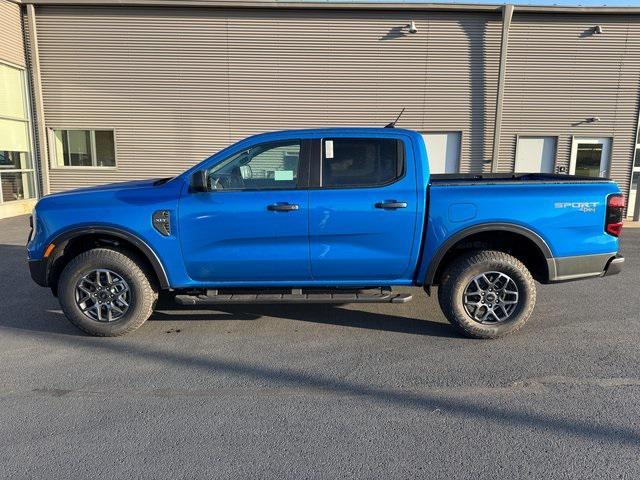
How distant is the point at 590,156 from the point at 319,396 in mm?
12415

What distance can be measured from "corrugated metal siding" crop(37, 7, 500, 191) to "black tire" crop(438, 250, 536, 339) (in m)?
8.80

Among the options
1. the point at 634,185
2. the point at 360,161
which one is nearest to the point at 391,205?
the point at 360,161

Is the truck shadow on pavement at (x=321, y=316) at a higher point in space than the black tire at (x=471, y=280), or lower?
lower

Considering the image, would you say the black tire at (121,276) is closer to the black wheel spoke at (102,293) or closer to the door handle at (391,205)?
the black wheel spoke at (102,293)

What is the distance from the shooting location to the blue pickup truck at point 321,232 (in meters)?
4.07

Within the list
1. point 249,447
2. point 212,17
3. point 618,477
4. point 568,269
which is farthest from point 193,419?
point 212,17

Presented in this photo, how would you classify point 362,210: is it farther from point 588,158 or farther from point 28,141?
point 28,141

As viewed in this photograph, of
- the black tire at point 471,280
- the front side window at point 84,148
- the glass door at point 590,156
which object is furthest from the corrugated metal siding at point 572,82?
the front side window at point 84,148

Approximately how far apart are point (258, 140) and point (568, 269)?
313 centimetres

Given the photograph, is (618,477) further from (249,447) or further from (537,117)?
(537,117)

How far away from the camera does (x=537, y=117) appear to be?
40.1 ft

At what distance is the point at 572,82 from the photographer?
472 inches

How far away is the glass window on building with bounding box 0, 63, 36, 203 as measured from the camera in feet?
36.6

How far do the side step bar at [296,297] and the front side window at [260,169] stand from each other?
101cm
